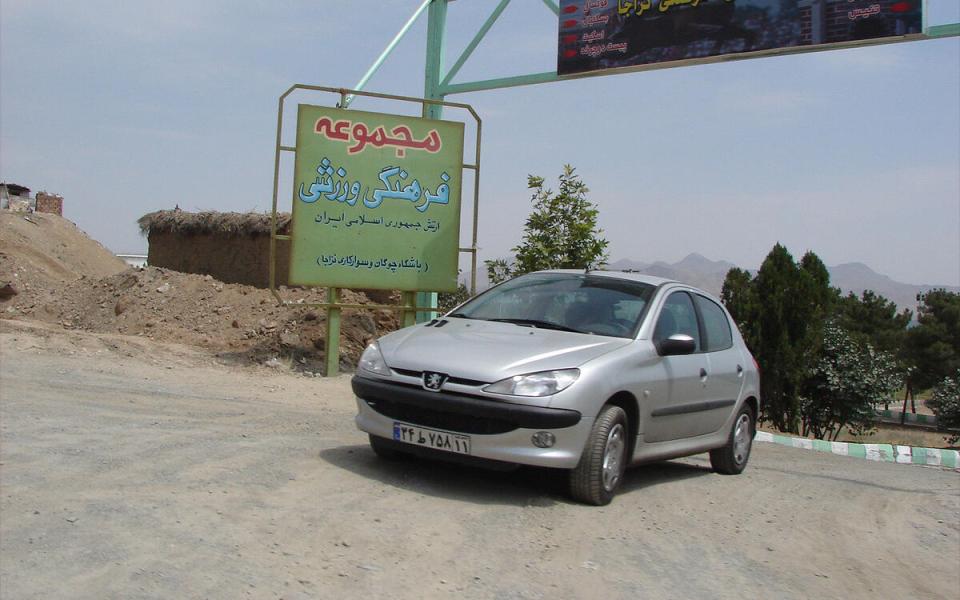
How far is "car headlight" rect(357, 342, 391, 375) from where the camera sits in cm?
608

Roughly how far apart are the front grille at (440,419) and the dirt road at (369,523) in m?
0.41

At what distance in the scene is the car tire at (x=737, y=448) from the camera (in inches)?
303

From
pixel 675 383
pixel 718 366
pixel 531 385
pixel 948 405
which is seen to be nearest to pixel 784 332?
pixel 948 405

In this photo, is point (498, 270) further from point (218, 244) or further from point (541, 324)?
point (541, 324)

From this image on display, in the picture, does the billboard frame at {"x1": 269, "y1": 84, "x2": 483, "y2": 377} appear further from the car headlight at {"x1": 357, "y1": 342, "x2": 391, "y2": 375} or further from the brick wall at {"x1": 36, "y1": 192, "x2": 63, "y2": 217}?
the brick wall at {"x1": 36, "y1": 192, "x2": 63, "y2": 217}

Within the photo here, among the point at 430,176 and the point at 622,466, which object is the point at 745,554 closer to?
the point at 622,466

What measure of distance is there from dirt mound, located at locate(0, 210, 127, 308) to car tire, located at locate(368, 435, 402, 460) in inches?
547

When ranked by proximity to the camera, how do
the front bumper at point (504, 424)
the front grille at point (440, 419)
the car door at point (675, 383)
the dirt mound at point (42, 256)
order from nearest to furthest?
the front bumper at point (504, 424), the front grille at point (440, 419), the car door at point (675, 383), the dirt mound at point (42, 256)

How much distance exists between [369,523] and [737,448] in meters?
3.98

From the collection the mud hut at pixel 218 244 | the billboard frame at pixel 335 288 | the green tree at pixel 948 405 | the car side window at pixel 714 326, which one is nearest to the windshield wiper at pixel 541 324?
the car side window at pixel 714 326

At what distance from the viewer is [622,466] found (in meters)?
6.14

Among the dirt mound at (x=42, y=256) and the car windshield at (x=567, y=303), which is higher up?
the dirt mound at (x=42, y=256)

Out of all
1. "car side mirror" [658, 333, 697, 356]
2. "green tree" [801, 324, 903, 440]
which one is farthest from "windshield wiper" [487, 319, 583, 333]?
"green tree" [801, 324, 903, 440]

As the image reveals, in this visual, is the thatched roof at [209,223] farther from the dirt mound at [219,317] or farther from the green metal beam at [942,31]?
the green metal beam at [942,31]
